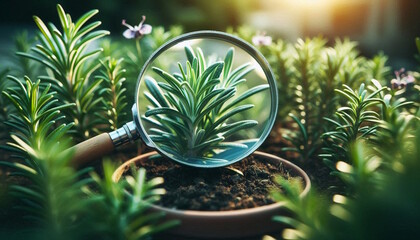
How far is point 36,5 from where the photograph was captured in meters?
3.52

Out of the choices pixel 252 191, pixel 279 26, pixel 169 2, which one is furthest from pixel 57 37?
pixel 169 2

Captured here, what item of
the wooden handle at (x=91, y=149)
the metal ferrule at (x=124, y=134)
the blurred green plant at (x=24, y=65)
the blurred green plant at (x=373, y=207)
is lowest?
the blurred green plant at (x=373, y=207)

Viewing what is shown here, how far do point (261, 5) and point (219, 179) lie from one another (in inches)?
116

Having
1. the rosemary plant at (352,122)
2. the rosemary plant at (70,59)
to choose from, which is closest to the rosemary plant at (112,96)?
the rosemary plant at (70,59)

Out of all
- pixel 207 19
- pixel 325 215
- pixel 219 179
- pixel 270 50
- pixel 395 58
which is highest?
pixel 207 19

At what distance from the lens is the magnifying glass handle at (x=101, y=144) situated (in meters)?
0.92

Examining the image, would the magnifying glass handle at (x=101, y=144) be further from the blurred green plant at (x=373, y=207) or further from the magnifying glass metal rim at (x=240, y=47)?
the blurred green plant at (x=373, y=207)

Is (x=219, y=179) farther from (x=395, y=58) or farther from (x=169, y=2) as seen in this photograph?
(x=169, y=2)

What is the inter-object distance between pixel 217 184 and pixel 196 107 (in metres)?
0.18

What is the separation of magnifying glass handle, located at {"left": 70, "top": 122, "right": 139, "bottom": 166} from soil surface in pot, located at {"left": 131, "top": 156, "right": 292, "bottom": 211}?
0.32 feet

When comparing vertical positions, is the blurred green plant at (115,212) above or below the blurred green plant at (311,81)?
below

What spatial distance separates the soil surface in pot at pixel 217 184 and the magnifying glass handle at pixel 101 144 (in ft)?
0.32

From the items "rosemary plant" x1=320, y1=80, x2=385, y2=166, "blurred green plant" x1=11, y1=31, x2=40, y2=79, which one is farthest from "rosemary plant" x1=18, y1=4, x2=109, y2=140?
"rosemary plant" x1=320, y1=80, x2=385, y2=166

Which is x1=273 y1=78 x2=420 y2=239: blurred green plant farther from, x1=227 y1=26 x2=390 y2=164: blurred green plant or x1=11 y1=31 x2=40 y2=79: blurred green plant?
x1=11 y1=31 x2=40 y2=79: blurred green plant
